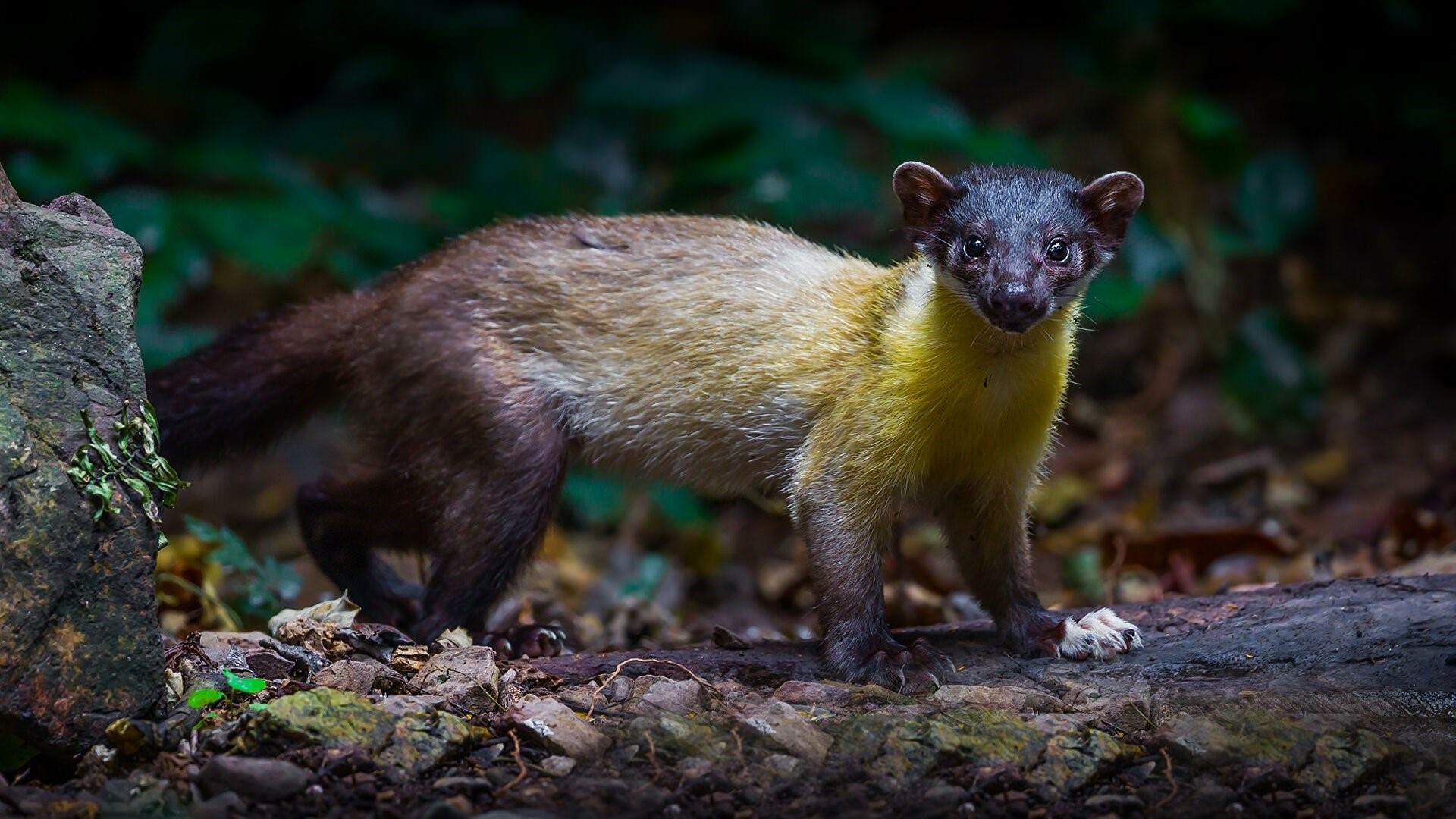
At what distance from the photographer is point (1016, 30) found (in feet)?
42.2

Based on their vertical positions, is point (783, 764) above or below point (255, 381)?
above

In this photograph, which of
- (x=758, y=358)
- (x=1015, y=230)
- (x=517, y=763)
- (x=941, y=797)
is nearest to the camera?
(x=941, y=797)

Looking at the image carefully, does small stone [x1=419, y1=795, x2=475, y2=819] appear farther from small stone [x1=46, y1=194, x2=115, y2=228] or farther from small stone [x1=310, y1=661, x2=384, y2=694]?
small stone [x1=46, y1=194, x2=115, y2=228]

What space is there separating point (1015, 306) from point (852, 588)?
51.1 inches

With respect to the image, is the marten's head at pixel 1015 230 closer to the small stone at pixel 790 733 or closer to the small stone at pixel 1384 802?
the small stone at pixel 790 733

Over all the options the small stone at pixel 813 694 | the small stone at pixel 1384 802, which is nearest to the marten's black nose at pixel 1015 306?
the small stone at pixel 813 694

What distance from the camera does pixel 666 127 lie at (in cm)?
1003

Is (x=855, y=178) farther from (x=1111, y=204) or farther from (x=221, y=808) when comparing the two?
(x=221, y=808)

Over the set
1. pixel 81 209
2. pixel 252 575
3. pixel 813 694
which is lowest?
pixel 252 575

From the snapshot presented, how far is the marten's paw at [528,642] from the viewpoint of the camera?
589 centimetres

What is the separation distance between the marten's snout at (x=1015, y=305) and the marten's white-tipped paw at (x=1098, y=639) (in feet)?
4.04

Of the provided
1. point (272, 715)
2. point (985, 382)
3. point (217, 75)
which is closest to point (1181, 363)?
point (985, 382)

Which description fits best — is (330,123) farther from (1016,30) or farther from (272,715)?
(272,715)

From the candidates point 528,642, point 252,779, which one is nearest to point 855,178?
point 528,642
